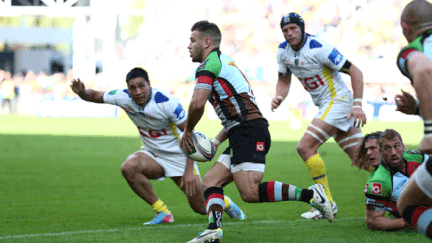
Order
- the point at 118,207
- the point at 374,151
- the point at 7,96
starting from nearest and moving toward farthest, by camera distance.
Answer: the point at 374,151
the point at 118,207
the point at 7,96

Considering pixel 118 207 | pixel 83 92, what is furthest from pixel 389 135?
pixel 118 207

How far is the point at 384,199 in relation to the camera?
217 inches

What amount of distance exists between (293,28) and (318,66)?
1.84ft

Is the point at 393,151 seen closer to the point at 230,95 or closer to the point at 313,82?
the point at 230,95

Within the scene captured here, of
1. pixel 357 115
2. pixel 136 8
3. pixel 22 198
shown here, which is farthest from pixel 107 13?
pixel 357 115

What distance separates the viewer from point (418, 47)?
11.2ft

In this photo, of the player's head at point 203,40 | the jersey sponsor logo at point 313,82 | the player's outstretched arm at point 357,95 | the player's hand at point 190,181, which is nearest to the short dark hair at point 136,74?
the player's hand at point 190,181

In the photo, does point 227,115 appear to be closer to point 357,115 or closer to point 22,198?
point 357,115

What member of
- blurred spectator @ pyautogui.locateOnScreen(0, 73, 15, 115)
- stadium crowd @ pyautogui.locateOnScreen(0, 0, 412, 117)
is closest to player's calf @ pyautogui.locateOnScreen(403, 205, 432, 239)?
blurred spectator @ pyautogui.locateOnScreen(0, 73, 15, 115)

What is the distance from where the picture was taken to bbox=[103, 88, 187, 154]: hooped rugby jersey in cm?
672

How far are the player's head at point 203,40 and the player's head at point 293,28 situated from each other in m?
1.69

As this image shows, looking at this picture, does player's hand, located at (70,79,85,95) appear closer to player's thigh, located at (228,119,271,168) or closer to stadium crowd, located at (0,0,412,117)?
player's thigh, located at (228,119,271,168)

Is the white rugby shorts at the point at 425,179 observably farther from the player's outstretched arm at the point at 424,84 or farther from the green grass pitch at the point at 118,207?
the green grass pitch at the point at 118,207

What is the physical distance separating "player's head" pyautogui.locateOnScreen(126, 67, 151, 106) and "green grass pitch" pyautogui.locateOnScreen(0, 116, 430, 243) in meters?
1.39
